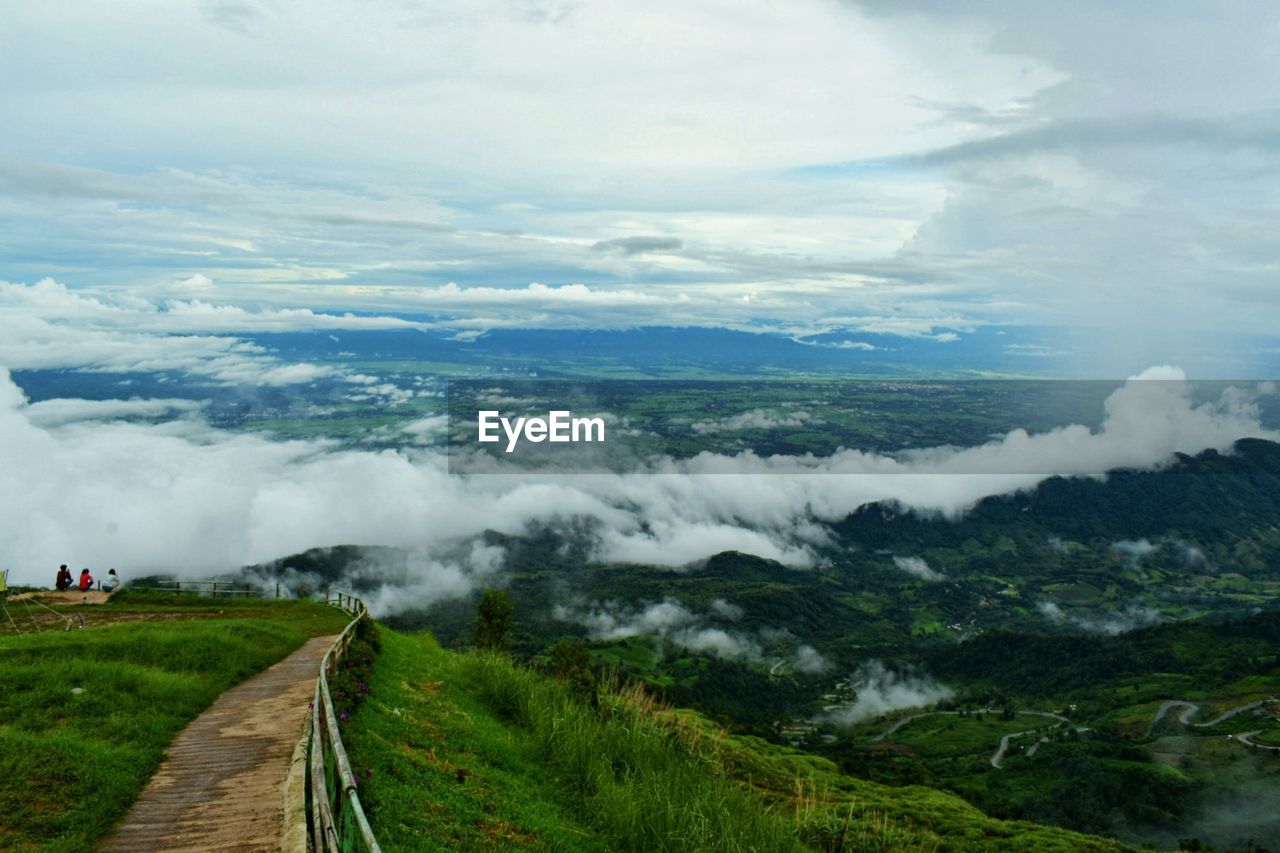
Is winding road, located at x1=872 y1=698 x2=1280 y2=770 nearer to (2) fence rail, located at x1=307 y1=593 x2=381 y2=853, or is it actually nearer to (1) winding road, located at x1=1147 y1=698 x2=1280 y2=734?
(1) winding road, located at x1=1147 y1=698 x2=1280 y2=734

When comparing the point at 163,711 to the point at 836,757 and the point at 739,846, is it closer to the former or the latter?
the point at 739,846

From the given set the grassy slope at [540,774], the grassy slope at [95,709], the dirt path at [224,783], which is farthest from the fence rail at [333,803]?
the grassy slope at [95,709]

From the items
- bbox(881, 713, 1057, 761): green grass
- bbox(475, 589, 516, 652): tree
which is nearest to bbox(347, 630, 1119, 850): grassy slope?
bbox(475, 589, 516, 652): tree

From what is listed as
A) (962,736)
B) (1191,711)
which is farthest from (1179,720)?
(962,736)

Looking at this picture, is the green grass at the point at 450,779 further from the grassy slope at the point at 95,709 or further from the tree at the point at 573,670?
the tree at the point at 573,670

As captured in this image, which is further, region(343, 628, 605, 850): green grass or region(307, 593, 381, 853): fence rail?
region(343, 628, 605, 850): green grass

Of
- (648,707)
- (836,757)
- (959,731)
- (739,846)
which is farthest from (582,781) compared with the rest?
(959,731)
